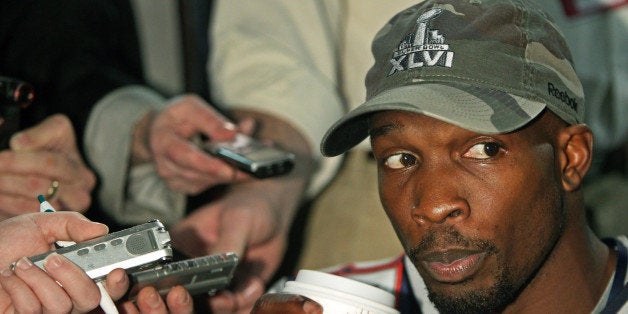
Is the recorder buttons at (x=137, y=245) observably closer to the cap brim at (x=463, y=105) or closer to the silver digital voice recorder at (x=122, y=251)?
the silver digital voice recorder at (x=122, y=251)

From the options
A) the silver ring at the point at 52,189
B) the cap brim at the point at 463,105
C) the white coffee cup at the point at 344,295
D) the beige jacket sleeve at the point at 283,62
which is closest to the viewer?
the white coffee cup at the point at 344,295

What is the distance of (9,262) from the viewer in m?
1.07

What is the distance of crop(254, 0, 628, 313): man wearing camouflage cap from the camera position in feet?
3.60

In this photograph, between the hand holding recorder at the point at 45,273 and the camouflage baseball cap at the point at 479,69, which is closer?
the hand holding recorder at the point at 45,273

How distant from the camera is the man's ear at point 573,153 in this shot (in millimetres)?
1169

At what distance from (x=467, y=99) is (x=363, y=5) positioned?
728mm

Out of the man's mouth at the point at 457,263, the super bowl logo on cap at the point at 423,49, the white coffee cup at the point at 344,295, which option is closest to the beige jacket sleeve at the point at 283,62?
the super bowl logo on cap at the point at 423,49

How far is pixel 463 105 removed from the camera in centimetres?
111

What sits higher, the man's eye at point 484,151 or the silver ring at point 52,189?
the man's eye at point 484,151

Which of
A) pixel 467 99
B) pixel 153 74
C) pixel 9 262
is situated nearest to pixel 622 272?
pixel 467 99

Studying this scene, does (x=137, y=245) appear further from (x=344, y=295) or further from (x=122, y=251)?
(x=344, y=295)

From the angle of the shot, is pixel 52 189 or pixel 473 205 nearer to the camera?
pixel 473 205

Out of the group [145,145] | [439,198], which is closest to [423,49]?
[439,198]

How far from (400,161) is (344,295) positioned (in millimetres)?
233
